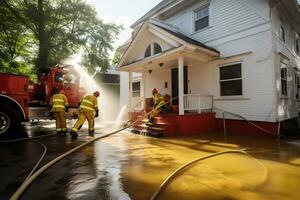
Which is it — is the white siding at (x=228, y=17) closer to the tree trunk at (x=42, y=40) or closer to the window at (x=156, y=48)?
the window at (x=156, y=48)

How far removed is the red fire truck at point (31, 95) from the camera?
8.87 m

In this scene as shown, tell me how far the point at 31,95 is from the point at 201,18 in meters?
9.41

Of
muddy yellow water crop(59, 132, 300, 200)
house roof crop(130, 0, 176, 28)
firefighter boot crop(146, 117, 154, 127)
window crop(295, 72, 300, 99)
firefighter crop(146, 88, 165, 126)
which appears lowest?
muddy yellow water crop(59, 132, 300, 200)

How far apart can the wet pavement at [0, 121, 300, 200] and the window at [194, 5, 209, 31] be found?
7426mm

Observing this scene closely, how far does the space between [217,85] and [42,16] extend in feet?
52.4

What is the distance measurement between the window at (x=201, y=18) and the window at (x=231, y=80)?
8.97 ft

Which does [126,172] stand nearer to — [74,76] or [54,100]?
[54,100]

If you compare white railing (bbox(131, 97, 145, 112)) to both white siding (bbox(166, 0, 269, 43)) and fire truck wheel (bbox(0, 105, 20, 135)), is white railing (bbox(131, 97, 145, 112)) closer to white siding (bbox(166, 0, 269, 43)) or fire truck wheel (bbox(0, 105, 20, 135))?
white siding (bbox(166, 0, 269, 43))

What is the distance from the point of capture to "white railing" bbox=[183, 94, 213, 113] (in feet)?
35.7

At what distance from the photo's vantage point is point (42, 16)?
20.2m

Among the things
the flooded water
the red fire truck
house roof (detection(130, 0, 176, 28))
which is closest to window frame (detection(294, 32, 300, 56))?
house roof (detection(130, 0, 176, 28))

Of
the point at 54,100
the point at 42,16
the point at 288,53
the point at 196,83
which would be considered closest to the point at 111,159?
the point at 54,100

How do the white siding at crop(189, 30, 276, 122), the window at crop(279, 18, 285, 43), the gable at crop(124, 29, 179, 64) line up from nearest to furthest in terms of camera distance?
the white siding at crop(189, 30, 276, 122) → the window at crop(279, 18, 285, 43) → the gable at crop(124, 29, 179, 64)

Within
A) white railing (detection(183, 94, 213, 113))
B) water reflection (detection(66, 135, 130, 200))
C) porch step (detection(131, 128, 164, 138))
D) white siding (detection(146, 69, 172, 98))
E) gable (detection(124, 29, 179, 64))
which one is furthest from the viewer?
white siding (detection(146, 69, 172, 98))
